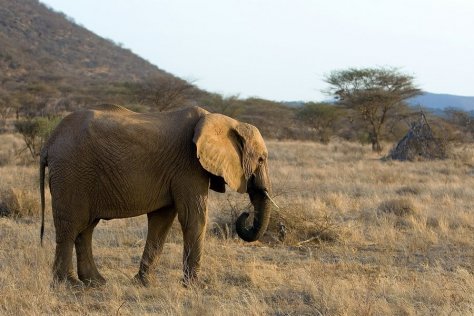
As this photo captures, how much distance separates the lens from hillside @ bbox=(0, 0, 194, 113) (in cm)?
4978

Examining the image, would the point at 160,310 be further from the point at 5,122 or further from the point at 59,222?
the point at 5,122

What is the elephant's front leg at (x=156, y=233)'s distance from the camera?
20.2 feet

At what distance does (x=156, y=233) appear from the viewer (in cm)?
629

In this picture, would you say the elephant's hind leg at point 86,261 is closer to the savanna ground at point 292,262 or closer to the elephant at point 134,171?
the elephant at point 134,171

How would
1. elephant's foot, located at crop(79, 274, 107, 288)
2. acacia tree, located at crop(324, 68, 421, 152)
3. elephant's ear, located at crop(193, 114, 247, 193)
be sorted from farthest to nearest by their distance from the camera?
acacia tree, located at crop(324, 68, 421, 152) < elephant's foot, located at crop(79, 274, 107, 288) < elephant's ear, located at crop(193, 114, 247, 193)

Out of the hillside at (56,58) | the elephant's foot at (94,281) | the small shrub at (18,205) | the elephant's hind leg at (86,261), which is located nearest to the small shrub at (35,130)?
A: the small shrub at (18,205)

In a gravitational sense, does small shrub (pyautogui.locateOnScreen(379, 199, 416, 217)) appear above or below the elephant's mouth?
below

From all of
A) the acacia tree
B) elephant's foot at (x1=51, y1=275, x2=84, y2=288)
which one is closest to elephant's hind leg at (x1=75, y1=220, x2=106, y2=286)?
elephant's foot at (x1=51, y1=275, x2=84, y2=288)

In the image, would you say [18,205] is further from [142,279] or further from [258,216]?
[258,216]

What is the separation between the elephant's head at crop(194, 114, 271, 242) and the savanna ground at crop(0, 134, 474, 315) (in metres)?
0.64

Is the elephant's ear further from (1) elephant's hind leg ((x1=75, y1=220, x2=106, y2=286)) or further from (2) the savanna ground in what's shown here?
(1) elephant's hind leg ((x1=75, y1=220, x2=106, y2=286))

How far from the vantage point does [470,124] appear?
41281mm

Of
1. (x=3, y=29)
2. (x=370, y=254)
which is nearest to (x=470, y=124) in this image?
(x=370, y=254)

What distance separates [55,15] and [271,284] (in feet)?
276
